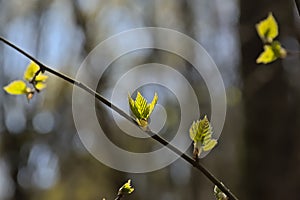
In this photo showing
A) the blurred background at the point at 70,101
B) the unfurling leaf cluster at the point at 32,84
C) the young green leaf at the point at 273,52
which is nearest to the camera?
the young green leaf at the point at 273,52

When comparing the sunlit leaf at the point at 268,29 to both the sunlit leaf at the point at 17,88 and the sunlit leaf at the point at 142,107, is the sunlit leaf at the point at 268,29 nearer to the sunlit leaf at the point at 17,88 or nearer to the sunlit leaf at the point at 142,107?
the sunlit leaf at the point at 142,107

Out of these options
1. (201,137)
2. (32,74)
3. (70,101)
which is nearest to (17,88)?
(32,74)

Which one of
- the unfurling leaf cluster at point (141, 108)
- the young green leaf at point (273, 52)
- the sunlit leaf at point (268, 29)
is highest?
the unfurling leaf cluster at point (141, 108)

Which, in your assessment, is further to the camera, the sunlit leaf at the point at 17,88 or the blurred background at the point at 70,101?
the blurred background at the point at 70,101

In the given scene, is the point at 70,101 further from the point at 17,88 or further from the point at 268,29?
the point at 268,29

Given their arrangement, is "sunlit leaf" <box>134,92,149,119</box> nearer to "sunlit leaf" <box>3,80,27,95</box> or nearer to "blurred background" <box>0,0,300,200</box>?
"sunlit leaf" <box>3,80,27,95</box>

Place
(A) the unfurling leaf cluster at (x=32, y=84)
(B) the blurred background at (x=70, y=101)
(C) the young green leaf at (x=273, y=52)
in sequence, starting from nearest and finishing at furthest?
Answer: 1. (C) the young green leaf at (x=273, y=52)
2. (A) the unfurling leaf cluster at (x=32, y=84)
3. (B) the blurred background at (x=70, y=101)

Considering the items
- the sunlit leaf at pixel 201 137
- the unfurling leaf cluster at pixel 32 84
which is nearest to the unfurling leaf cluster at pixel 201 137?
the sunlit leaf at pixel 201 137

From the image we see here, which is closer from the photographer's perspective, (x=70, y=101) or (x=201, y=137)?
(x=201, y=137)

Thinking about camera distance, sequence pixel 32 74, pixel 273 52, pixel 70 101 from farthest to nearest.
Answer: pixel 70 101, pixel 32 74, pixel 273 52
